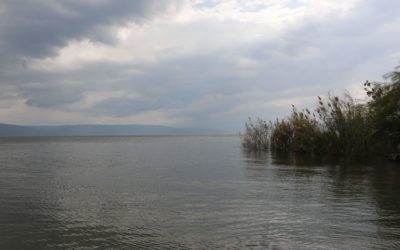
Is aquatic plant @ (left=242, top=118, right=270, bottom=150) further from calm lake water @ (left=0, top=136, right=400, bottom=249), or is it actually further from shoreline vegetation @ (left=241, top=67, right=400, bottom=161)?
calm lake water @ (left=0, top=136, right=400, bottom=249)

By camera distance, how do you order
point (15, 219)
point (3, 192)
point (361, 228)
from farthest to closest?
point (3, 192) → point (15, 219) → point (361, 228)

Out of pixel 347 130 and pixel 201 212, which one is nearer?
pixel 201 212

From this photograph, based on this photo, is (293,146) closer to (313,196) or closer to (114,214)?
(313,196)

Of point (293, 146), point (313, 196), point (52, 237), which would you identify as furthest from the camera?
point (293, 146)

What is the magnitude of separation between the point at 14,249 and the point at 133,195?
29.9 ft

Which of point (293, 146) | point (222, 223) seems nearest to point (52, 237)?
point (222, 223)

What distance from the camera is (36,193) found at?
67.4ft

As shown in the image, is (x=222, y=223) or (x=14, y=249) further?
(x=222, y=223)

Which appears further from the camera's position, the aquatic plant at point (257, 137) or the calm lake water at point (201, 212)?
the aquatic plant at point (257, 137)

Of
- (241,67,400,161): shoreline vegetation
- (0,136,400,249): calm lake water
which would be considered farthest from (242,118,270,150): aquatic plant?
(0,136,400,249): calm lake water

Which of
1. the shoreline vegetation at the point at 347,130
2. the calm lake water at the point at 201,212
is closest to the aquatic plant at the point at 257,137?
the shoreline vegetation at the point at 347,130

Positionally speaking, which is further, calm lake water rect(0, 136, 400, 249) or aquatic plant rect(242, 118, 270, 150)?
aquatic plant rect(242, 118, 270, 150)

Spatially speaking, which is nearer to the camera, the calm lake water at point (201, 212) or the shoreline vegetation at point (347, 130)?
the calm lake water at point (201, 212)

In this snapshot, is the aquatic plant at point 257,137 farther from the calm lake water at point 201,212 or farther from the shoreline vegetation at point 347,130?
the calm lake water at point 201,212
